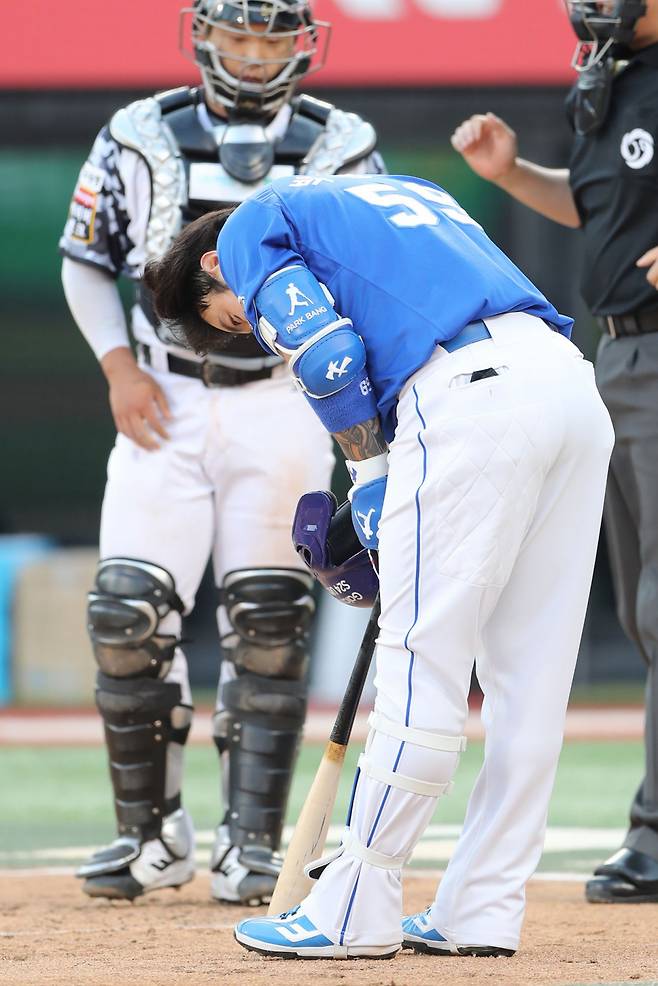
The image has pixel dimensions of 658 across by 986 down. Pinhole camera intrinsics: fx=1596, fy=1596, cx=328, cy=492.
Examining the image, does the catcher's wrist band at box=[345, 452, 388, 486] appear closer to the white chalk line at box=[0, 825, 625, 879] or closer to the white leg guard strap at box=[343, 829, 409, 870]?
the white leg guard strap at box=[343, 829, 409, 870]

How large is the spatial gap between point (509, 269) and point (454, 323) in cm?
24

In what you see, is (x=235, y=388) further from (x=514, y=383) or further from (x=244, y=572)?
(x=514, y=383)

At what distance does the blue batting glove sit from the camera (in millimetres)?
3156

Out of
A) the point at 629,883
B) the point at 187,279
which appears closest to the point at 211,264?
the point at 187,279

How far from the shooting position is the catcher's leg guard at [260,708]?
427 cm

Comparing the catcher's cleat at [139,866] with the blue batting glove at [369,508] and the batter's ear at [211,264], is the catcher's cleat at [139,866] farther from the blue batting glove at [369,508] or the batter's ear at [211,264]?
the batter's ear at [211,264]

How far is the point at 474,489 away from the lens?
300cm

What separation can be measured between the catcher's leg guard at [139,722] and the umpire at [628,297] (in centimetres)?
116

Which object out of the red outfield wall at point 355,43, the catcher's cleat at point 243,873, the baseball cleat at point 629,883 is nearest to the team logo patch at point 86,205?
the catcher's cleat at point 243,873

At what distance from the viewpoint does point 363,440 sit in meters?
3.15

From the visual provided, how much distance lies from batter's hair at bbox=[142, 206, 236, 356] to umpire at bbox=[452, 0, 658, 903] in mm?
1204

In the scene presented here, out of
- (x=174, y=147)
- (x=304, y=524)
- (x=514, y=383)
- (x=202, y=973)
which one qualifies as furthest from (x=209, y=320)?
(x=202, y=973)

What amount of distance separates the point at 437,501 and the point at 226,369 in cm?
148

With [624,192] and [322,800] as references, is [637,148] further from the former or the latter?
[322,800]
